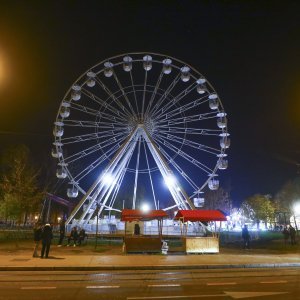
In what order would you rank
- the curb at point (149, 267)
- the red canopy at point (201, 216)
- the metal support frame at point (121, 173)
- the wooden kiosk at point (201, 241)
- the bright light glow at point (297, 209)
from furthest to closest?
the bright light glow at point (297, 209)
the metal support frame at point (121, 173)
the red canopy at point (201, 216)
the wooden kiosk at point (201, 241)
the curb at point (149, 267)

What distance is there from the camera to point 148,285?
12289 mm

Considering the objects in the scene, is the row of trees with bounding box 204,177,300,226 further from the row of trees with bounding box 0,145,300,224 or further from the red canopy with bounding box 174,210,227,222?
the red canopy with bounding box 174,210,227,222

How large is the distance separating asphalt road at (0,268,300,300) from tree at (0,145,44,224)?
52.1ft

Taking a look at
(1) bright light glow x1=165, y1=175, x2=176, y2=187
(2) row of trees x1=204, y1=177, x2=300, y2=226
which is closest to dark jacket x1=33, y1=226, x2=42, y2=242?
(1) bright light glow x1=165, y1=175, x2=176, y2=187

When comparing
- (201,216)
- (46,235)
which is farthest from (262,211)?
(46,235)

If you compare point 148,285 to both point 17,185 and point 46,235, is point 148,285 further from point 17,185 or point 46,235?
point 17,185

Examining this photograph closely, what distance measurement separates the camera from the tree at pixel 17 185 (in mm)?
30672

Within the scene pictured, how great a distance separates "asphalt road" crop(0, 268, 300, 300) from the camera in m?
10.5

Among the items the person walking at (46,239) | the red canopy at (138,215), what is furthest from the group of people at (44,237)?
the red canopy at (138,215)

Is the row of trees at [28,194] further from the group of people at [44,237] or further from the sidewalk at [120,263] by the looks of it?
the sidewalk at [120,263]

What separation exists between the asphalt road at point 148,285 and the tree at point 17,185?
15872 millimetres

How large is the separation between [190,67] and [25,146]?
28.5 m

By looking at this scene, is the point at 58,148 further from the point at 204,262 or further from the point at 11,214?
the point at 204,262

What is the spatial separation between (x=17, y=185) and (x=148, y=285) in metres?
25.9
